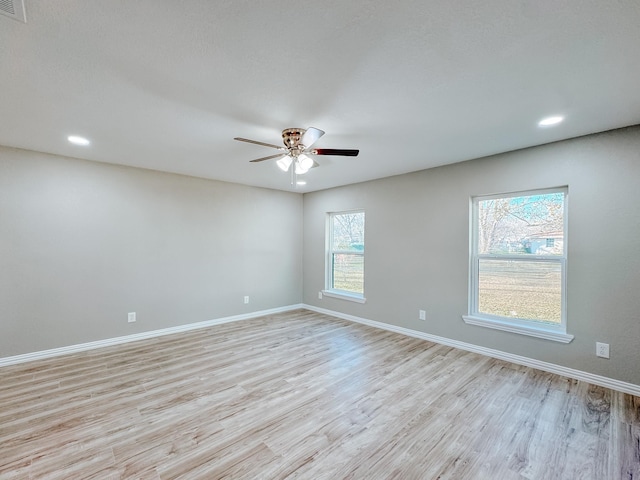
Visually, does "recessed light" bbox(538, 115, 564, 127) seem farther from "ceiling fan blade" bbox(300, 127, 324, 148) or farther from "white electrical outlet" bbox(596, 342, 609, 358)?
"white electrical outlet" bbox(596, 342, 609, 358)

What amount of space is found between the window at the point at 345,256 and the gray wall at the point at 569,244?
210 millimetres

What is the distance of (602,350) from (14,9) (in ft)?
15.6

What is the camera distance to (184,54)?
1.62 m

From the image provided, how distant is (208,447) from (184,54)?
95.7 inches

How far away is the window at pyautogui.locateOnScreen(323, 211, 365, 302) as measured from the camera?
509 cm

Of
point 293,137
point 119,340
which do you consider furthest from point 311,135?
point 119,340

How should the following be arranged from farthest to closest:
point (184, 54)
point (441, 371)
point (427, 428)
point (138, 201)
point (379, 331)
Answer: point (379, 331)
point (138, 201)
point (441, 371)
point (427, 428)
point (184, 54)

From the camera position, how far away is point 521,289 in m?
3.32

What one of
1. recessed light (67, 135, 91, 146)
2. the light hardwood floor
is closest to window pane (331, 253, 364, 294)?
the light hardwood floor

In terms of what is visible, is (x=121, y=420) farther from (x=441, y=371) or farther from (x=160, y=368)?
(x=441, y=371)

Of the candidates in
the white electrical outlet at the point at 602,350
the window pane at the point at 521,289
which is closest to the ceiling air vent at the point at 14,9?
the window pane at the point at 521,289

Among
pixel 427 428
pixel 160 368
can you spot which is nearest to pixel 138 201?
pixel 160 368

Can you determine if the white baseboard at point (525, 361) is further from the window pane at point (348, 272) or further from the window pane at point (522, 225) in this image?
the window pane at point (522, 225)

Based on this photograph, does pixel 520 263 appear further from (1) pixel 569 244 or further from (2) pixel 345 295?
(2) pixel 345 295
